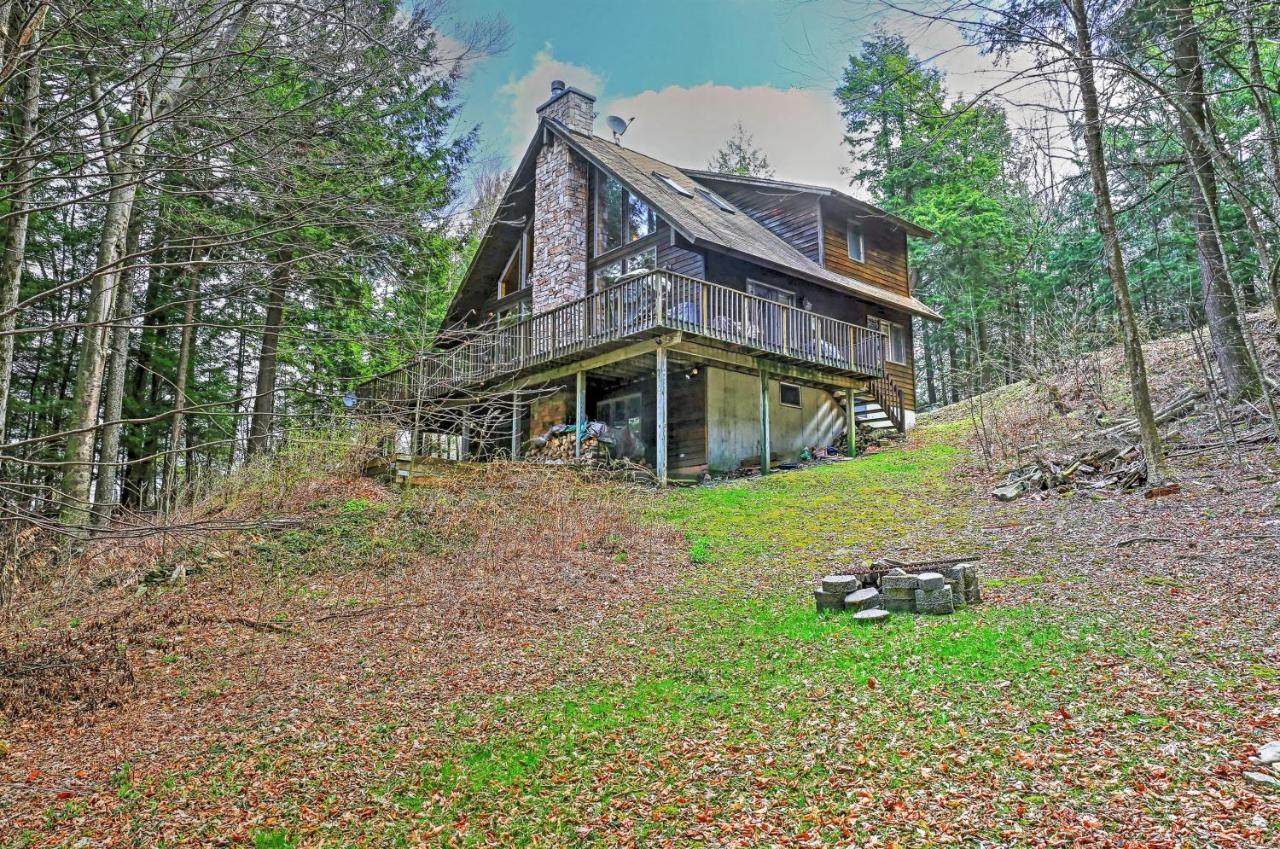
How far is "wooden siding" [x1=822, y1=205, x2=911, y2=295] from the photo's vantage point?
18.8 m

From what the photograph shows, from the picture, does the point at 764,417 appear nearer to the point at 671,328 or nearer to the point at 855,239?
the point at 671,328

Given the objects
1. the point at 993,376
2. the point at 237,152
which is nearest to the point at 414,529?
the point at 237,152

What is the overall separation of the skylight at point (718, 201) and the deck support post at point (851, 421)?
572 cm

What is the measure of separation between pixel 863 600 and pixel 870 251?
16160 mm

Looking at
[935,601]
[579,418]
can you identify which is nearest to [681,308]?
[579,418]

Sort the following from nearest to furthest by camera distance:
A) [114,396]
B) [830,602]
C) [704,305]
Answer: [830,602], [114,396], [704,305]

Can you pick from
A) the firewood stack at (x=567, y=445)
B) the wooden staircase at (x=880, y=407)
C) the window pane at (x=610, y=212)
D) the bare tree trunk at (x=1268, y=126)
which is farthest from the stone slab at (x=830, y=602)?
the wooden staircase at (x=880, y=407)

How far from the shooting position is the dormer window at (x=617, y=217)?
16.2m

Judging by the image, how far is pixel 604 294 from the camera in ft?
44.1

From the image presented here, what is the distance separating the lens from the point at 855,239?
19.7m

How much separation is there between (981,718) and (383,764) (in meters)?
3.40

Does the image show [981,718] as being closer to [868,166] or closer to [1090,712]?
[1090,712]

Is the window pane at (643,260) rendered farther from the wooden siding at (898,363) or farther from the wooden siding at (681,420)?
the wooden siding at (898,363)

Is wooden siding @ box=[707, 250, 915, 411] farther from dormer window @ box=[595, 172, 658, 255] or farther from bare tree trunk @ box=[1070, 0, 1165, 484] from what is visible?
bare tree trunk @ box=[1070, 0, 1165, 484]
